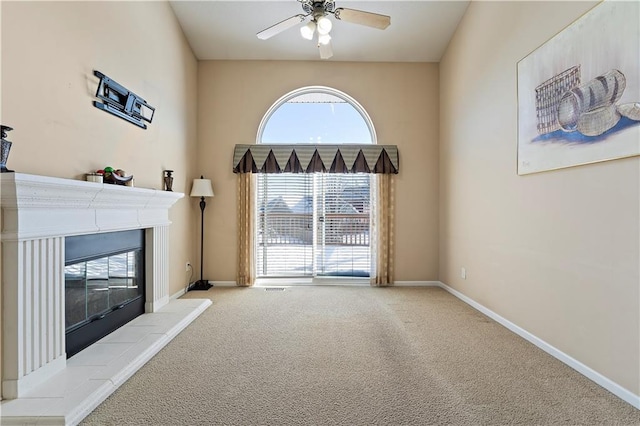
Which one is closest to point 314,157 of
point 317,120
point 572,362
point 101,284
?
point 317,120

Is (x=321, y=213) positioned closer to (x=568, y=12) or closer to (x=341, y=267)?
(x=341, y=267)

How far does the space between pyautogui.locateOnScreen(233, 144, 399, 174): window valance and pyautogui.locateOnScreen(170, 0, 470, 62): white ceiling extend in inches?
51.7

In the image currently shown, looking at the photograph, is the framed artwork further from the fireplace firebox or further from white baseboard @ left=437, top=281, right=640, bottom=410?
the fireplace firebox

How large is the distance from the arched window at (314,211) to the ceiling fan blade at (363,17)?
190 cm

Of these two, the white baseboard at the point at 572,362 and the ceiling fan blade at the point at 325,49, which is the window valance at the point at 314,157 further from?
the white baseboard at the point at 572,362

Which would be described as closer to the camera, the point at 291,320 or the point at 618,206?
the point at 618,206

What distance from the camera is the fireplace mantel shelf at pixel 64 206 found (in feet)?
5.66

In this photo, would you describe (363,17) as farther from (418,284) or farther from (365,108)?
(418,284)

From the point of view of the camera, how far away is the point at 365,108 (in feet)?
15.3

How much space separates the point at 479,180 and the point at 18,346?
409cm

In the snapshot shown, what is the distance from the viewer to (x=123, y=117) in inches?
112

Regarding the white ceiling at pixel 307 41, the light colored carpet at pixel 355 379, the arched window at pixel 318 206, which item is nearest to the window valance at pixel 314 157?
the arched window at pixel 318 206

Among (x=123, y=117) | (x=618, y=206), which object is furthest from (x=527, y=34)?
(x=123, y=117)

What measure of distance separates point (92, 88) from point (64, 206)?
1.03m
